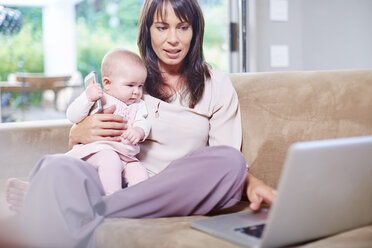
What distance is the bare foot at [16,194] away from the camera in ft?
4.48

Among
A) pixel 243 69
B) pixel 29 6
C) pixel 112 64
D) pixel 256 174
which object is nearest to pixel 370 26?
pixel 243 69

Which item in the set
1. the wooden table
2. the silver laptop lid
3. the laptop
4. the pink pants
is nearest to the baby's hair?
the pink pants

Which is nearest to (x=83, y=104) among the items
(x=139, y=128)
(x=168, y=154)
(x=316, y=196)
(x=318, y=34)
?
(x=139, y=128)

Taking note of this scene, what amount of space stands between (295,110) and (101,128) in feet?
2.03

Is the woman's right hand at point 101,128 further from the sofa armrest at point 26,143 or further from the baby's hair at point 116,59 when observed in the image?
the sofa armrest at point 26,143

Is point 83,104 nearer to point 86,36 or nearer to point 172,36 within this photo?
point 172,36

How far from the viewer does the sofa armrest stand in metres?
1.82

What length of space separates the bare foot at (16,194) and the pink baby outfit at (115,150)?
208 millimetres

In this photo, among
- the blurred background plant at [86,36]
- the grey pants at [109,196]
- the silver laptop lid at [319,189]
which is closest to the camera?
the silver laptop lid at [319,189]

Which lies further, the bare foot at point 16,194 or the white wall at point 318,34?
the white wall at point 318,34

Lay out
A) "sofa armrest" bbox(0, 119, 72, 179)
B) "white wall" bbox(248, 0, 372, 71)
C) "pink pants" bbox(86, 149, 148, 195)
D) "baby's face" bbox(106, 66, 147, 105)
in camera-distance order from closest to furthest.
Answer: "pink pants" bbox(86, 149, 148, 195)
"baby's face" bbox(106, 66, 147, 105)
"sofa armrest" bbox(0, 119, 72, 179)
"white wall" bbox(248, 0, 372, 71)

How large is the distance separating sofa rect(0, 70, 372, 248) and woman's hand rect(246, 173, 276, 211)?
11cm

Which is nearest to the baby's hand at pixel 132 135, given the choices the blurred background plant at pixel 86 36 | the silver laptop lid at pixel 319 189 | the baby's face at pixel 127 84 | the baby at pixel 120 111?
the baby at pixel 120 111

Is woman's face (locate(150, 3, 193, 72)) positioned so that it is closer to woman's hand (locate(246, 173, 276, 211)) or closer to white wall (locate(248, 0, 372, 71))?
woman's hand (locate(246, 173, 276, 211))
